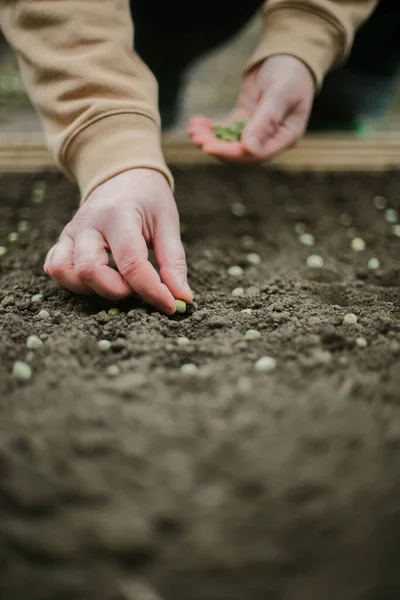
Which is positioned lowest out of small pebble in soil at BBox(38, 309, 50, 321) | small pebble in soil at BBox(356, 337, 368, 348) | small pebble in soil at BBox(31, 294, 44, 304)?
small pebble in soil at BBox(31, 294, 44, 304)

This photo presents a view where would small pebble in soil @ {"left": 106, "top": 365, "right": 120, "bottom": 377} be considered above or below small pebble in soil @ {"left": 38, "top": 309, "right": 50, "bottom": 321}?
above

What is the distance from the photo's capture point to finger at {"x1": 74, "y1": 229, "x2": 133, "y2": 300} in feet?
3.25

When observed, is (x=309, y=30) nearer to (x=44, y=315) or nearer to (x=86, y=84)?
(x=86, y=84)

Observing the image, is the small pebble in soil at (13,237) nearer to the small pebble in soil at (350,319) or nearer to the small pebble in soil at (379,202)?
the small pebble in soil at (350,319)

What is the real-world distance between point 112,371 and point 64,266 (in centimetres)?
29

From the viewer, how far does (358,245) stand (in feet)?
4.68

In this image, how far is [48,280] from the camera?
1206 millimetres

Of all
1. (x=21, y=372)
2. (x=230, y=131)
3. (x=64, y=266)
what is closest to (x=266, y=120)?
(x=230, y=131)

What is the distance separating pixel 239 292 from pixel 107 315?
0.32 m

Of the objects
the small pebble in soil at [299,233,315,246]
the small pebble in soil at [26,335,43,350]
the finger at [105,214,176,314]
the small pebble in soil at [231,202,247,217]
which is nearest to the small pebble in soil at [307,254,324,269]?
the small pebble in soil at [299,233,315,246]

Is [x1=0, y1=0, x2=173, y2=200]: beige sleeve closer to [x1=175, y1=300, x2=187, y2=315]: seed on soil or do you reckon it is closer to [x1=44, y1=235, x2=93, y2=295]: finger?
[x1=44, y1=235, x2=93, y2=295]: finger

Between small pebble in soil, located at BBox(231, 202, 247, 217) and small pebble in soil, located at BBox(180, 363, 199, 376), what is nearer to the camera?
small pebble in soil, located at BBox(180, 363, 199, 376)

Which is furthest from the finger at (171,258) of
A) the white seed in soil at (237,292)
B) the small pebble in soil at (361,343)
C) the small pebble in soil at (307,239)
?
the small pebble in soil at (307,239)

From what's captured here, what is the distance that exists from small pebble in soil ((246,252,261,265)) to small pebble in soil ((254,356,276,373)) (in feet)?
1.68
